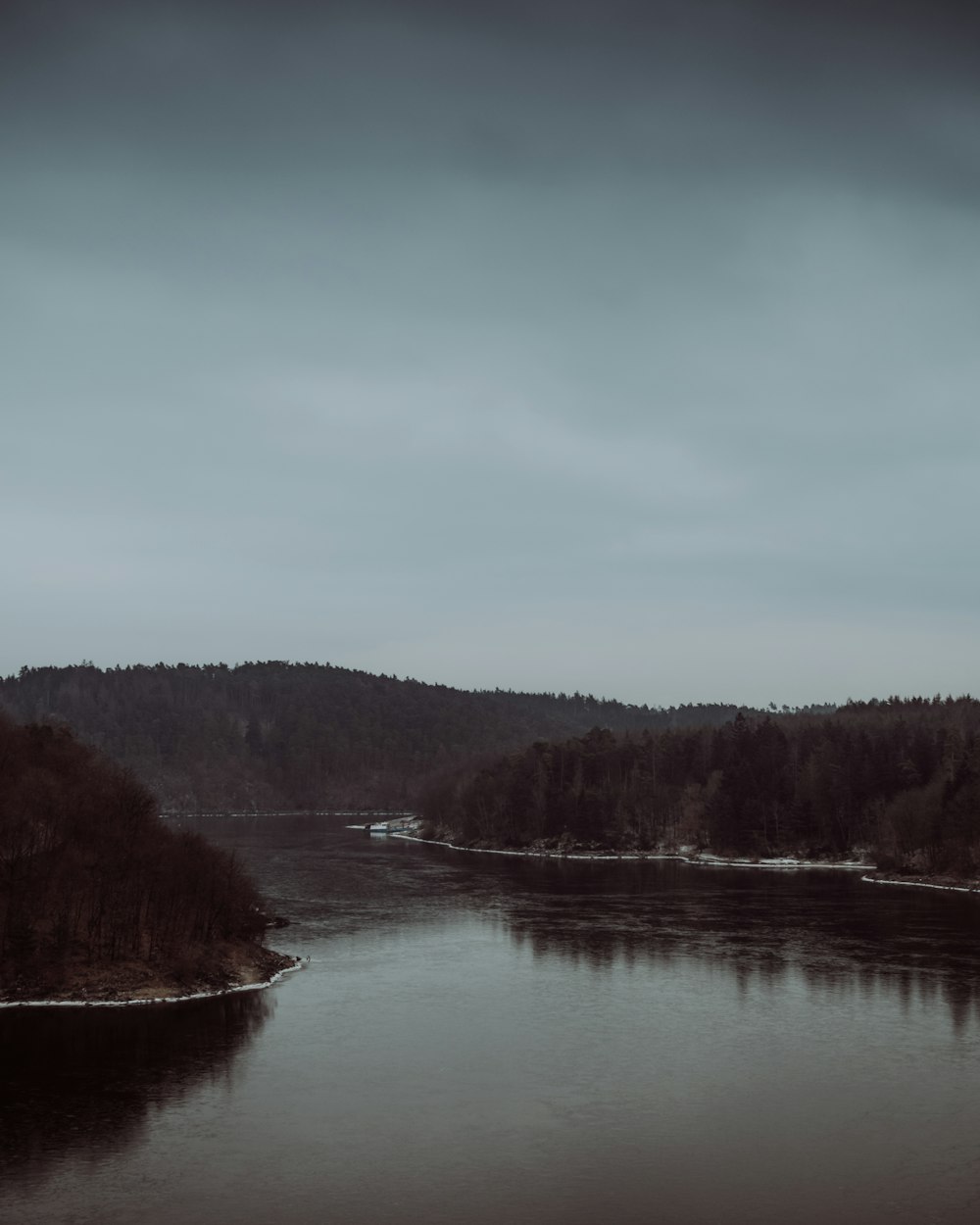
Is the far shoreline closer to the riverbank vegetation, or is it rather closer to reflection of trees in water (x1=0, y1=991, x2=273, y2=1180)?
the riverbank vegetation

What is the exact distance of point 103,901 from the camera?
5122 centimetres

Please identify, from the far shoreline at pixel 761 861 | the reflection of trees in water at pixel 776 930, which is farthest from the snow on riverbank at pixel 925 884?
the reflection of trees in water at pixel 776 930

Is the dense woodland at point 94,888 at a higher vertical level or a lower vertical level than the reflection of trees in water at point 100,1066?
higher

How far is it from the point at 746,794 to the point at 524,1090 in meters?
118

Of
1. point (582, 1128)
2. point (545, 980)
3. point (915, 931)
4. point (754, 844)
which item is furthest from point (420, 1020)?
point (754, 844)

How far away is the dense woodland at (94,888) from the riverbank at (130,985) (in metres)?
0.18

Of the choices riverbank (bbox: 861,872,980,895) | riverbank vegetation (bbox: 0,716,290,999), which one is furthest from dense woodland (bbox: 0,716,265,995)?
riverbank (bbox: 861,872,980,895)

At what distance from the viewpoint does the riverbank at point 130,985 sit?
1874 inches

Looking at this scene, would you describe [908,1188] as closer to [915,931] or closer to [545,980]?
[545,980]

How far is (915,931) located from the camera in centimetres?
7231

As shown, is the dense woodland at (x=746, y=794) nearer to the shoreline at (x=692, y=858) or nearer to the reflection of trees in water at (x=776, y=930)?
the shoreline at (x=692, y=858)

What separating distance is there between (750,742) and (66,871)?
129309 millimetres

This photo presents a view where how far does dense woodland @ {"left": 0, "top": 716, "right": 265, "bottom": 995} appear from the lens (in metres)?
49.8

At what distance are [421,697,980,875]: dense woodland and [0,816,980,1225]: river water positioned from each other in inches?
1985
